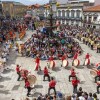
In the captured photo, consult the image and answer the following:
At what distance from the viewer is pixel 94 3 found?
211 feet

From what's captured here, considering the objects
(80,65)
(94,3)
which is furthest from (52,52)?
(94,3)

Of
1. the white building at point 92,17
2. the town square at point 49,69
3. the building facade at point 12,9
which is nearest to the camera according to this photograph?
the town square at point 49,69

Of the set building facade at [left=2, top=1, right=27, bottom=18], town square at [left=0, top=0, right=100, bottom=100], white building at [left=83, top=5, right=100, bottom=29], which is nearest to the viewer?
town square at [left=0, top=0, right=100, bottom=100]

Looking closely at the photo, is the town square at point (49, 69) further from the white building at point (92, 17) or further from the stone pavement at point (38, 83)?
the white building at point (92, 17)

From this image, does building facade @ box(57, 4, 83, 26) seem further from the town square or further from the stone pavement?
the stone pavement

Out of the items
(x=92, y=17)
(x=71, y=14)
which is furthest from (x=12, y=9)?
(x=92, y=17)

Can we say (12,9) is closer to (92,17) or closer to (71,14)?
(71,14)

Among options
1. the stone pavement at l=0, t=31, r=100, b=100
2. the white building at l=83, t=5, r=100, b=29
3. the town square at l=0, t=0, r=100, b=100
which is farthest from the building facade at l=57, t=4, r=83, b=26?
the stone pavement at l=0, t=31, r=100, b=100

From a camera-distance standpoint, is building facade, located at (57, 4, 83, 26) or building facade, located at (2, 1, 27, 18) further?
building facade, located at (2, 1, 27, 18)

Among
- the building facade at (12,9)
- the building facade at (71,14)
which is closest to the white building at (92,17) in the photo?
the building facade at (71,14)

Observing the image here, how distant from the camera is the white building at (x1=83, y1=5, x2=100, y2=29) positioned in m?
51.4

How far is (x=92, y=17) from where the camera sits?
5403 centimetres

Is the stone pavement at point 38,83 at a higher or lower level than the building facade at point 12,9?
lower

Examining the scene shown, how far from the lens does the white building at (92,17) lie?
51400 mm
